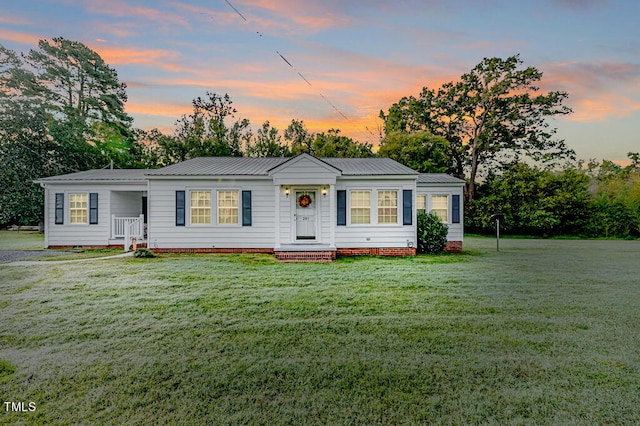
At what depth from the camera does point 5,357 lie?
12.1 ft

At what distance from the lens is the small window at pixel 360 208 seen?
12.3m

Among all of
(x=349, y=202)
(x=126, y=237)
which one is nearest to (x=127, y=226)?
(x=126, y=237)

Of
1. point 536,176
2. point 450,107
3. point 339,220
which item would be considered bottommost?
point 339,220

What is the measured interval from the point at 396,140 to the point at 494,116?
→ 286 inches

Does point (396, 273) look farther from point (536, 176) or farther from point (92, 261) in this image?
point (536, 176)

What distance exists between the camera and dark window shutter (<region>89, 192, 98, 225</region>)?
43.8 feet

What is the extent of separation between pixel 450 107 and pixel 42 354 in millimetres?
28239

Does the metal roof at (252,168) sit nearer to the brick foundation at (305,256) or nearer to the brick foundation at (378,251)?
the brick foundation at (378,251)

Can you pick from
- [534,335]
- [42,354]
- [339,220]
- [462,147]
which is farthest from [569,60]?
[42,354]

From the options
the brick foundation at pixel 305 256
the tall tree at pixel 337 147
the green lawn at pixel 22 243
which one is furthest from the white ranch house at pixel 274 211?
the tall tree at pixel 337 147

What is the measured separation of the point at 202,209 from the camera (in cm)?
1245

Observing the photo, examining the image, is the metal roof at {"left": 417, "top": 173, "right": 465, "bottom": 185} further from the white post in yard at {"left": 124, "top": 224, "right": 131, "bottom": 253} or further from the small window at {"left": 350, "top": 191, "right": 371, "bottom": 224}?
the white post in yard at {"left": 124, "top": 224, "right": 131, "bottom": 253}

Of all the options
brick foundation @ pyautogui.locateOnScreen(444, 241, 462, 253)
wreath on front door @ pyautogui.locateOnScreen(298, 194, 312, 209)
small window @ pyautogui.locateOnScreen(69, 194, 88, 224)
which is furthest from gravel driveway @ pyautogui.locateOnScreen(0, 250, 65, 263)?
brick foundation @ pyautogui.locateOnScreen(444, 241, 462, 253)

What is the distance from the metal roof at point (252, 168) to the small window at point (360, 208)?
812 mm
